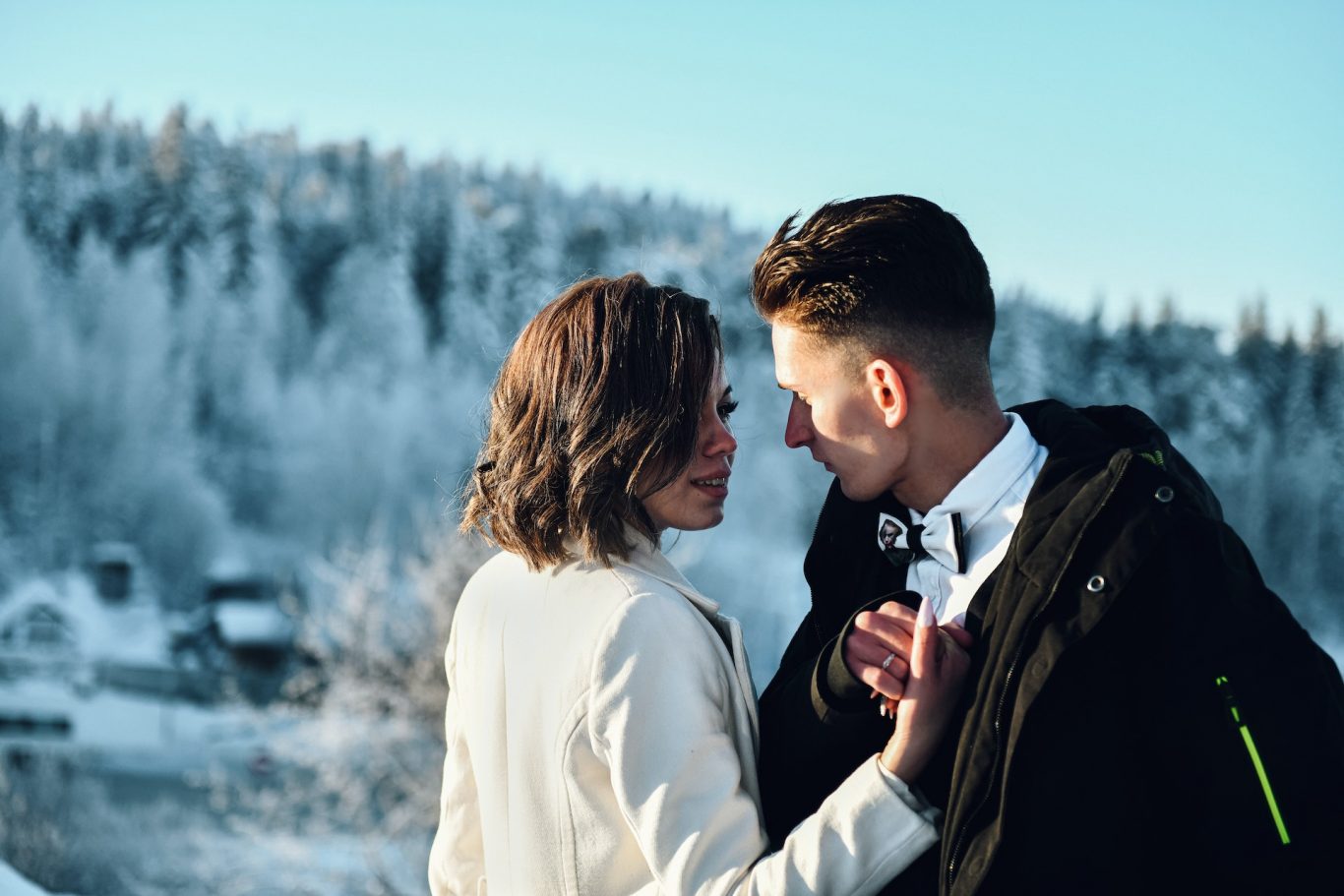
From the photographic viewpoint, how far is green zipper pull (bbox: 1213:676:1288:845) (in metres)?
1.67

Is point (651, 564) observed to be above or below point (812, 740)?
above

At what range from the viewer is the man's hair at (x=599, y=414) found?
2.12 m

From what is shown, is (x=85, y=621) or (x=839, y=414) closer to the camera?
(x=839, y=414)

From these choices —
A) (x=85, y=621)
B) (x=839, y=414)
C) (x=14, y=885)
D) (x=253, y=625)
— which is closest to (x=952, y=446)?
(x=839, y=414)

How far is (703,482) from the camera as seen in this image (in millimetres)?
2256

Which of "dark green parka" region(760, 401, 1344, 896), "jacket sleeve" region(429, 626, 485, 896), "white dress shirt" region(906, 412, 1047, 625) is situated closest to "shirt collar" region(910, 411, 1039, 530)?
"white dress shirt" region(906, 412, 1047, 625)

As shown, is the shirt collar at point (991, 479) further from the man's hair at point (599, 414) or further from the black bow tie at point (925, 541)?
the man's hair at point (599, 414)

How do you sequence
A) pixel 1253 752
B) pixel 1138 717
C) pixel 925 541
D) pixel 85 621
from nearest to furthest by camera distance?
1. pixel 1253 752
2. pixel 1138 717
3. pixel 925 541
4. pixel 85 621

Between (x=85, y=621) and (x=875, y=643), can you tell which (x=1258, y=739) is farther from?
(x=85, y=621)

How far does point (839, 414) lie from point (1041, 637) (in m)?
0.62

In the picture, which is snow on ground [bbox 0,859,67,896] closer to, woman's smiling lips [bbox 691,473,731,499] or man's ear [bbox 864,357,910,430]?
woman's smiling lips [bbox 691,473,731,499]

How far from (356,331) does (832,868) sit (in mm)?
44779

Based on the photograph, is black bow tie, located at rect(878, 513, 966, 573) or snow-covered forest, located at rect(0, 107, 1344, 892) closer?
black bow tie, located at rect(878, 513, 966, 573)

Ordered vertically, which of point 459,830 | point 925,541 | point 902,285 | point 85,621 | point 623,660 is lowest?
point 85,621
